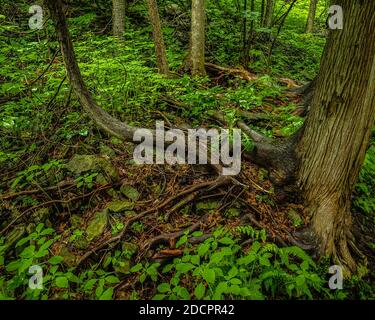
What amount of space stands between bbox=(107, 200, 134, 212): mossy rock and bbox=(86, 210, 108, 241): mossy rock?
3.6 inches

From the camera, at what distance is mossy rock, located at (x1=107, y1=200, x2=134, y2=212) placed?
11.6 ft

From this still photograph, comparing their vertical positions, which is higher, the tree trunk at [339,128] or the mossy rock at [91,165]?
the tree trunk at [339,128]

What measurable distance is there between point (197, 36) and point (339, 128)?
384 centimetres

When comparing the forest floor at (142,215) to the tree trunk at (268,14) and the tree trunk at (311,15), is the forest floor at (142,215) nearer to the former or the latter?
the tree trunk at (268,14)

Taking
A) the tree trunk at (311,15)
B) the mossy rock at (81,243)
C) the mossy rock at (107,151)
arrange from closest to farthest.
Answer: the mossy rock at (81,243)
the mossy rock at (107,151)
the tree trunk at (311,15)

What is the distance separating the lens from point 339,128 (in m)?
2.92

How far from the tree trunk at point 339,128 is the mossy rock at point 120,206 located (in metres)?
1.99

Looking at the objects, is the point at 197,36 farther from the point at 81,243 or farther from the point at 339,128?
the point at 81,243

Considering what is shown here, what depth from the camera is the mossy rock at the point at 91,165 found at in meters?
3.83

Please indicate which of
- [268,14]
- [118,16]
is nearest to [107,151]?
[118,16]

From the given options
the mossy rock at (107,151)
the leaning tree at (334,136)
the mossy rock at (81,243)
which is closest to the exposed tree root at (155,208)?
the mossy rock at (81,243)

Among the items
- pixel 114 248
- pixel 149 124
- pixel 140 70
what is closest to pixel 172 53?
pixel 140 70
